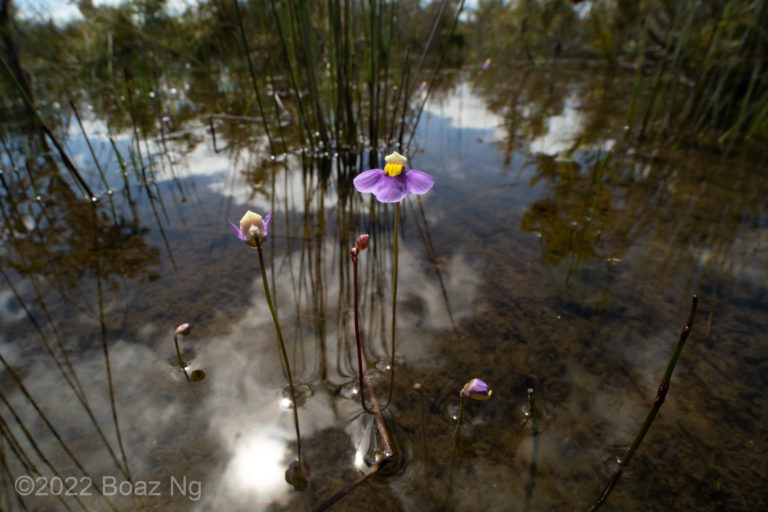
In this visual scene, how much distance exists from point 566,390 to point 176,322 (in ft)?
3.32

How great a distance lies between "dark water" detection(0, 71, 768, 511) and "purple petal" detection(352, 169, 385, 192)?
43 centimetres

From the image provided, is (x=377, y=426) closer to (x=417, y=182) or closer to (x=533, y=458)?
(x=533, y=458)

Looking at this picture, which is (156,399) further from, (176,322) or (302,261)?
(302,261)

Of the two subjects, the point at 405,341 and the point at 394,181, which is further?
the point at 405,341

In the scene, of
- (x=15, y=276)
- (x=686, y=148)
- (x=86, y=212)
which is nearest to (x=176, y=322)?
(x=15, y=276)

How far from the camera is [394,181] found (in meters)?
0.76

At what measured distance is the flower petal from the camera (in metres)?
0.74

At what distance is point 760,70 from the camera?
7.97 feet

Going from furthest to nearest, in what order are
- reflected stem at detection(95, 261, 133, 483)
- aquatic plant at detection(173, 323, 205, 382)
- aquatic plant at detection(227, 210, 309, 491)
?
aquatic plant at detection(173, 323, 205, 382), reflected stem at detection(95, 261, 133, 483), aquatic plant at detection(227, 210, 309, 491)

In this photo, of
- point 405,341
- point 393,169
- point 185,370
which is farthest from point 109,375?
point 393,169

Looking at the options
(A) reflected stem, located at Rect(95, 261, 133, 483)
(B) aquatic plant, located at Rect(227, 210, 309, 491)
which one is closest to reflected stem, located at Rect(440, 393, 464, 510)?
(B) aquatic plant, located at Rect(227, 210, 309, 491)

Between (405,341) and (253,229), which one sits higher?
(253,229)

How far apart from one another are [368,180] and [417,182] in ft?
0.32

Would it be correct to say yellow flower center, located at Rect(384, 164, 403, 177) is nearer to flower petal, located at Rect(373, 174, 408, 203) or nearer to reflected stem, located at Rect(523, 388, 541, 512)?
flower petal, located at Rect(373, 174, 408, 203)
